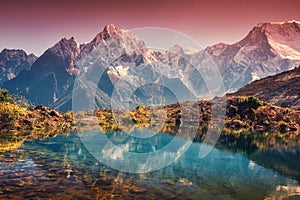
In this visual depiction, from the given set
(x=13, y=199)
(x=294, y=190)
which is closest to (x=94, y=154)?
(x=13, y=199)

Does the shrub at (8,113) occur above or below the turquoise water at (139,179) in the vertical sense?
above

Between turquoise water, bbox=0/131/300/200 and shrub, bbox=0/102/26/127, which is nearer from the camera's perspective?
turquoise water, bbox=0/131/300/200

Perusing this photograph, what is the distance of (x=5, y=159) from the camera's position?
66125mm

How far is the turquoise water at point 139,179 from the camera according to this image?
4412 cm

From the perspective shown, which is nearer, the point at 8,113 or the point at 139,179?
the point at 139,179

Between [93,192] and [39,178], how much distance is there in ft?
42.0

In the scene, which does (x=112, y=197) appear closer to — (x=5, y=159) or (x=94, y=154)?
(x=5, y=159)

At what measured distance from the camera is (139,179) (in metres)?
54.7

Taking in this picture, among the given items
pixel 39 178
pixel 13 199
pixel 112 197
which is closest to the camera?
pixel 13 199

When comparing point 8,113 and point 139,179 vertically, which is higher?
point 8,113

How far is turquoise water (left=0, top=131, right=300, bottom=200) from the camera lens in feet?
145

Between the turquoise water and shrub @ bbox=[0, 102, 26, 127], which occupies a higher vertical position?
shrub @ bbox=[0, 102, 26, 127]

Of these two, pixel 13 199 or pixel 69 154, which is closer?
pixel 13 199

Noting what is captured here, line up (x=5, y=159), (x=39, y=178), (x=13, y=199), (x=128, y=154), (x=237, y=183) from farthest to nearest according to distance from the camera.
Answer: (x=128, y=154) → (x=5, y=159) → (x=237, y=183) → (x=39, y=178) → (x=13, y=199)
